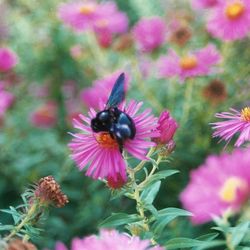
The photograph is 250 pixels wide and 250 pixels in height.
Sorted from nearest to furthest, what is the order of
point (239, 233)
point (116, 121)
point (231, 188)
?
1. point (231, 188)
2. point (239, 233)
3. point (116, 121)

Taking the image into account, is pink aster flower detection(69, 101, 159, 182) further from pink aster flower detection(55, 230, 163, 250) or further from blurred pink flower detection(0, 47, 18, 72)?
blurred pink flower detection(0, 47, 18, 72)

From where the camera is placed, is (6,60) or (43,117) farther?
(43,117)

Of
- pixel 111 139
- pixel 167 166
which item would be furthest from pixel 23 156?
pixel 111 139

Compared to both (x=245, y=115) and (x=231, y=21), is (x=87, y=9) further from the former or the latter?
(x=245, y=115)

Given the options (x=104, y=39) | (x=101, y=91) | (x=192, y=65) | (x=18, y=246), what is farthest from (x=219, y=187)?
(x=104, y=39)

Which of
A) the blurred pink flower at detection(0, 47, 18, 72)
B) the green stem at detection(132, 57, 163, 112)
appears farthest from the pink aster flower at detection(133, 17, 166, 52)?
the blurred pink flower at detection(0, 47, 18, 72)

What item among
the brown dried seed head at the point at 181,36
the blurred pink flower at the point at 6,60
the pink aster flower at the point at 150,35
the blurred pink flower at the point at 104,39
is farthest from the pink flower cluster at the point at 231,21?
the blurred pink flower at the point at 6,60
